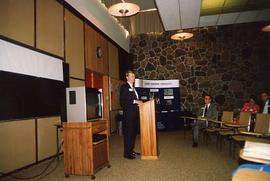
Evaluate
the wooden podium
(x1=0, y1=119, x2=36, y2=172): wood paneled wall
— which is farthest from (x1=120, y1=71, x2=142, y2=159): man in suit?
(x1=0, y1=119, x2=36, y2=172): wood paneled wall

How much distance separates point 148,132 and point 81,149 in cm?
149

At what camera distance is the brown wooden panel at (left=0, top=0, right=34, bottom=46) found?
3709 millimetres

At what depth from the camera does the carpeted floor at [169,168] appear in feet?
11.1

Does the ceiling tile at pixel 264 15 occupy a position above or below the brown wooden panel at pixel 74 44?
above

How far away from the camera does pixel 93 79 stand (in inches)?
285

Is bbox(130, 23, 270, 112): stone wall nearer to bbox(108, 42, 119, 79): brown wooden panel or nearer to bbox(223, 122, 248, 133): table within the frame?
bbox(108, 42, 119, 79): brown wooden panel

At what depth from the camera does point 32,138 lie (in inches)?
166

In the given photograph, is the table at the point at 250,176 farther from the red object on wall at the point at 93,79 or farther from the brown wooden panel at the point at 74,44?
the red object on wall at the point at 93,79

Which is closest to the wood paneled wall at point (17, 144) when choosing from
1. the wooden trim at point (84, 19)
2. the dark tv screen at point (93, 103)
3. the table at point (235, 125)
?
the dark tv screen at point (93, 103)

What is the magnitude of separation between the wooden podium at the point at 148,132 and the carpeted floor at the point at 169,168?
7.2 inches

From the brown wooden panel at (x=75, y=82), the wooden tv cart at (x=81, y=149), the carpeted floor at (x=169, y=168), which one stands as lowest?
the carpeted floor at (x=169, y=168)

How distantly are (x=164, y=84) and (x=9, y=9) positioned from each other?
6428 millimetres

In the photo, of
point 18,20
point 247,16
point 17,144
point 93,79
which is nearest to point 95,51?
point 93,79

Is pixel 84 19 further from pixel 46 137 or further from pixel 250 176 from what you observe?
pixel 250 176
